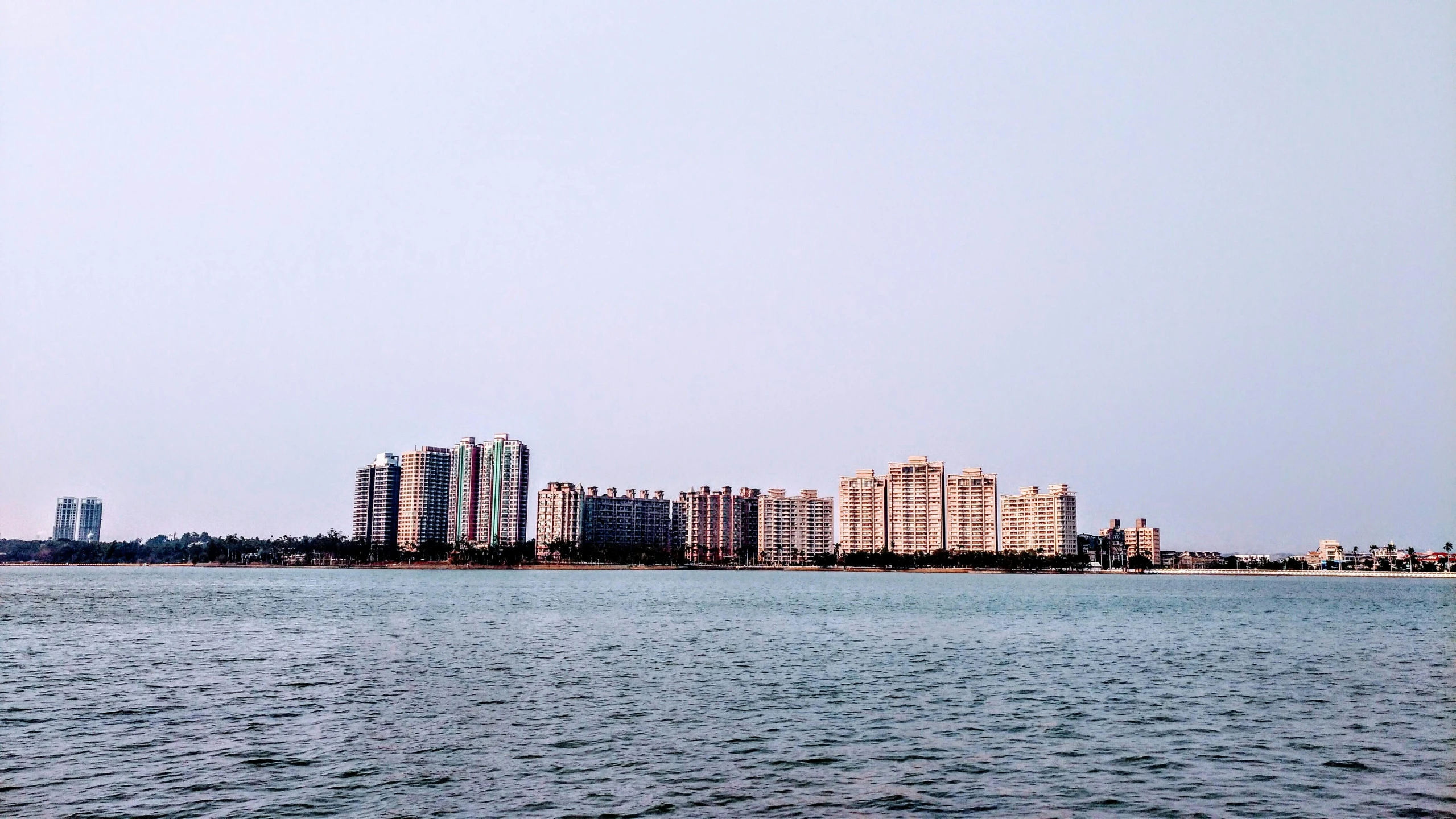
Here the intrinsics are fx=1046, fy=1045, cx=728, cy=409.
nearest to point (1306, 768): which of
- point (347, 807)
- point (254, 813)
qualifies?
point (347, 807)

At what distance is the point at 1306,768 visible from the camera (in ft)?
78.3

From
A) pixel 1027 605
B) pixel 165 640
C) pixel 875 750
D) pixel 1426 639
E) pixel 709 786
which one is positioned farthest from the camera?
pixel 1027 605

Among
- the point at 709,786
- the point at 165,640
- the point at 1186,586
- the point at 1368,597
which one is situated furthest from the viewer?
the point at 1186,586

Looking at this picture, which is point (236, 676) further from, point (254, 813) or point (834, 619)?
point (834, 619)

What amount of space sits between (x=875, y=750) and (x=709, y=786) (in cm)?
551

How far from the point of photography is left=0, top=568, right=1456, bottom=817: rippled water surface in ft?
68.6

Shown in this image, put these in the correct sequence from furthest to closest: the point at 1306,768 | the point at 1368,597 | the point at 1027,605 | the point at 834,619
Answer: the point at 1368,597 < the point at 1027,605 < the point at 834,619 < the point at 1306,768

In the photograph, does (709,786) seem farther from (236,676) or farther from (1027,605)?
(1027,605)

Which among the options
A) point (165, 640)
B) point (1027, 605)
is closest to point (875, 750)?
point (165, 640)

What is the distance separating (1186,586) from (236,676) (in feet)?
600

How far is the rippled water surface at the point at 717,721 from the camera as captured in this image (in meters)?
20.9

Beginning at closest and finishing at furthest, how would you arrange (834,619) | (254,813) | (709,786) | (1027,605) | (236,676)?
(254,813) → (709,786) → (236,676) → (834,619) → (1027,605)

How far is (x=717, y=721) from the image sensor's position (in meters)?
29.9

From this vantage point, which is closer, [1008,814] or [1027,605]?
[1008,814]
